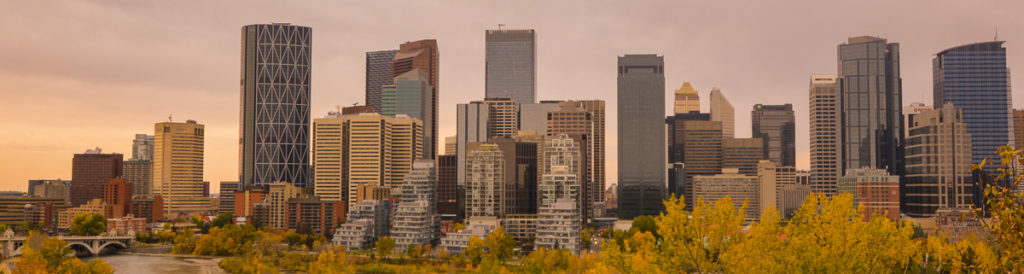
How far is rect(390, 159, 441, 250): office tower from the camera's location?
155 meters

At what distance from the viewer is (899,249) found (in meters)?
37.2

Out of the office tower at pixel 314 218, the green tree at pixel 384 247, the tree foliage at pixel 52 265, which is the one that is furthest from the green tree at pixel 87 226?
the green tree at pixel 384 247

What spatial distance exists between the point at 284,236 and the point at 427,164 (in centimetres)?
3604

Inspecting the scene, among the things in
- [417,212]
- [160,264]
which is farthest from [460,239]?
[160,264]

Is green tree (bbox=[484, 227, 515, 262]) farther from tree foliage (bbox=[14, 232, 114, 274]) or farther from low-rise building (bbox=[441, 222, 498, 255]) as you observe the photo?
tree foliage (bbox=[14, 232, 114, 274])

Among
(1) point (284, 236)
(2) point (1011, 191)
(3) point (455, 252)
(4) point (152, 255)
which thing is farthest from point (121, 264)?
(2) point (1011, 191)

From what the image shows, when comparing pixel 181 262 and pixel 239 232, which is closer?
pixel 181 262

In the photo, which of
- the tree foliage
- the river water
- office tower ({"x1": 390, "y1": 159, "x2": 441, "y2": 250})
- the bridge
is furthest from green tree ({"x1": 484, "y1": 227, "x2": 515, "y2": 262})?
the bridge

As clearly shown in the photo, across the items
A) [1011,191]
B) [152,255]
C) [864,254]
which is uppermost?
[1011,191]

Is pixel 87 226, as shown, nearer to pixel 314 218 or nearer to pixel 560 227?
pixel 314 218

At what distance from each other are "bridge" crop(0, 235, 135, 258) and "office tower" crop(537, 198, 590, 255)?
93.3m

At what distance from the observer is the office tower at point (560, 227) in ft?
453

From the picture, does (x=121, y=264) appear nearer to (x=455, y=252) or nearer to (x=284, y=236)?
(x=284, y=236)

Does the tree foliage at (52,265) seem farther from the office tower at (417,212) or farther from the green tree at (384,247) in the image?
the office tower at (417,212)
